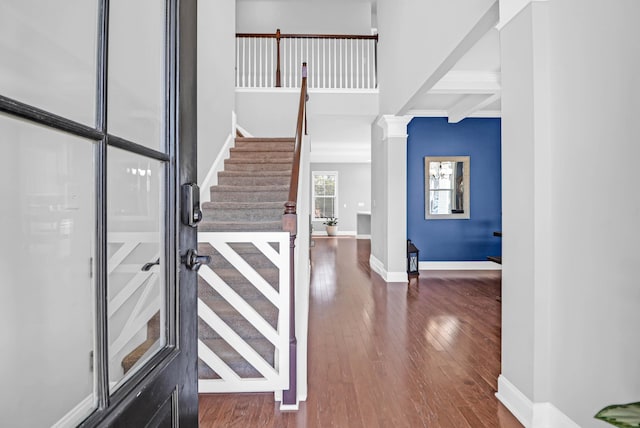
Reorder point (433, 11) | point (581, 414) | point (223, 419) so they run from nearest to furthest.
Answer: point (581, 414)
point (223, 419)
point (433, 11)

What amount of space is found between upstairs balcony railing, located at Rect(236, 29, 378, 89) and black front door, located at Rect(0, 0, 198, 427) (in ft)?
19.7

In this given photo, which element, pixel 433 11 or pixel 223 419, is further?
pixel 433 11

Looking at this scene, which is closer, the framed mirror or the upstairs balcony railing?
the framed mirror

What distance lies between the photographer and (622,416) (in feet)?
2.35

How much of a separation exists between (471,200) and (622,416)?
6109 millimetres

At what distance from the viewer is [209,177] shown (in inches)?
169

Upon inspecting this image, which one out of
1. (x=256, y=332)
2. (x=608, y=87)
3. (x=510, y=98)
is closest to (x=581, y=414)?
(x=608, y=87)

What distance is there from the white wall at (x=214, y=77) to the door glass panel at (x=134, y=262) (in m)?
3.27

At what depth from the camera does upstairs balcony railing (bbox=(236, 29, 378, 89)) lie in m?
6.53

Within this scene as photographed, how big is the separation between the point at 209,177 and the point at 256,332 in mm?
2333

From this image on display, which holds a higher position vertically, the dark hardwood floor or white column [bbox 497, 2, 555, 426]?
white column [bbox 497, 2, 555, 426]

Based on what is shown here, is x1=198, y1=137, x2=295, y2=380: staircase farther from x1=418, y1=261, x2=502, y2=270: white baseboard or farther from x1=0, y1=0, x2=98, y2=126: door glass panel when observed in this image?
x1=418, y1=261, x2=502, y2=270: white baseboard

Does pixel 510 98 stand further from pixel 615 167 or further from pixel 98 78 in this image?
pixel 98 78

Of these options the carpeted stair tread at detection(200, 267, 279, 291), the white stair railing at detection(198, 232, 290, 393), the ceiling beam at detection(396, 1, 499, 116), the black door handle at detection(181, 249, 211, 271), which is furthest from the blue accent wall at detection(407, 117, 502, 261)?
the black door handle at detection(181, 249, 211, 271)
